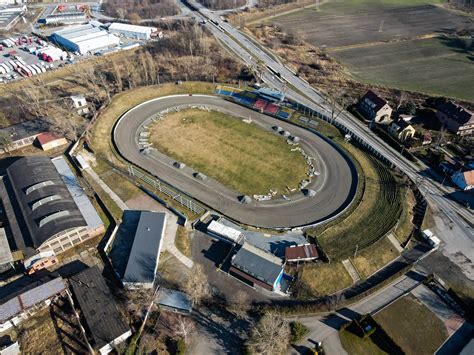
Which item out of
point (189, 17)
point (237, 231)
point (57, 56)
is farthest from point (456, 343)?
point (189, 17)

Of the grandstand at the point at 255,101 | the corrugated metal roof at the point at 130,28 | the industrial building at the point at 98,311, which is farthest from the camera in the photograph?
the corrugated metal roof at the point at 130,28

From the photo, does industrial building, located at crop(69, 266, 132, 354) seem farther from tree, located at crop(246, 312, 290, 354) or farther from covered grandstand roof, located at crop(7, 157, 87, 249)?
tree, located at crop(246, 312, 290, 354)

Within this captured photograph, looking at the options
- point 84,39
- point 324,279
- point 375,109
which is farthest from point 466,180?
point 84,39

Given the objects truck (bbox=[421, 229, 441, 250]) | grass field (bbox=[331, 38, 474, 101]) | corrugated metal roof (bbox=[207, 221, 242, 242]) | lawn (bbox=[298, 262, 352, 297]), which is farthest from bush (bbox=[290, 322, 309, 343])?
grass field (bbox=[331, 38, 474, 101])

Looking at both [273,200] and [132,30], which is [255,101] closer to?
[273,200]

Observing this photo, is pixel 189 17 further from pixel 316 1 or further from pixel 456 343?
pixel 456 343

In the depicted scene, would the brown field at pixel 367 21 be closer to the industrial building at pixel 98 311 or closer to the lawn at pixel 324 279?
the lawn at pixel 324 279

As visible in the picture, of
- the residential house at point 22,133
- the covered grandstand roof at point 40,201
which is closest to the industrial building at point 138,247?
the covered grandstand roof at point 40,201
